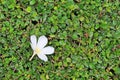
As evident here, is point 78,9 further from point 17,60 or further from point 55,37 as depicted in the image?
point 17,60

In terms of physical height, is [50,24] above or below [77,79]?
above

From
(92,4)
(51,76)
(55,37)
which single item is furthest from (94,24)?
(51,76)

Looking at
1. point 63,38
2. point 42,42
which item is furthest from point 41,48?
point 63,38

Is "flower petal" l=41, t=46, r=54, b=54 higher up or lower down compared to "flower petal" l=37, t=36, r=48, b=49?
lower down

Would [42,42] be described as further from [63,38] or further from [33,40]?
[63,38]
